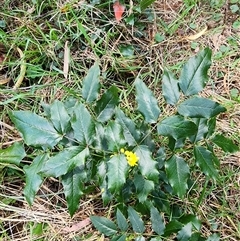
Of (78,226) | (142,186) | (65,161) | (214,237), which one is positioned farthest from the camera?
(78,226)

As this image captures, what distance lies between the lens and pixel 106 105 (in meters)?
1.81

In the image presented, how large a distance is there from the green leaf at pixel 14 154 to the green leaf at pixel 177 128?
675 mm

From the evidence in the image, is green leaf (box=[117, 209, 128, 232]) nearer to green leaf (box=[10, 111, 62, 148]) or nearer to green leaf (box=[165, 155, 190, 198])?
green leaf (box=[165, 155, 190, 198])

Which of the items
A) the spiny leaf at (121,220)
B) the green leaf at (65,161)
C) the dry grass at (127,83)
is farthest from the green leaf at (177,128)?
the dry grass at (127,83)

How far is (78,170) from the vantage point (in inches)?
68.8

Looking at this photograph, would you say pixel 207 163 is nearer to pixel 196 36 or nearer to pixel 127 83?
pixel 127 83

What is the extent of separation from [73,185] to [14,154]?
0.42 metres

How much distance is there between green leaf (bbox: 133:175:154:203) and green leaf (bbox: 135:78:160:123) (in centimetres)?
25

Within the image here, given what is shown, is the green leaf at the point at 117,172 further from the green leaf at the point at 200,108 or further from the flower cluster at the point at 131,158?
the green leaf at the point at 200,108

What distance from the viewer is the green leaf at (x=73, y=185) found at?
A: 5.72 feet

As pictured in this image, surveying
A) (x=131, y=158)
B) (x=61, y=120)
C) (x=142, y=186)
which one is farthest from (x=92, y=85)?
(x=142, y=186)

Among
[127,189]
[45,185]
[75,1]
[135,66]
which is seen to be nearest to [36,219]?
[45,185]

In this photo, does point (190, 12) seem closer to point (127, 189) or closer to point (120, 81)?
point (120, 81)

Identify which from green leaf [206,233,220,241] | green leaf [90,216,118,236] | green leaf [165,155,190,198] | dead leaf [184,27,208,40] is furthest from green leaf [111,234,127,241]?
dead leaf [184,27,208,40]
